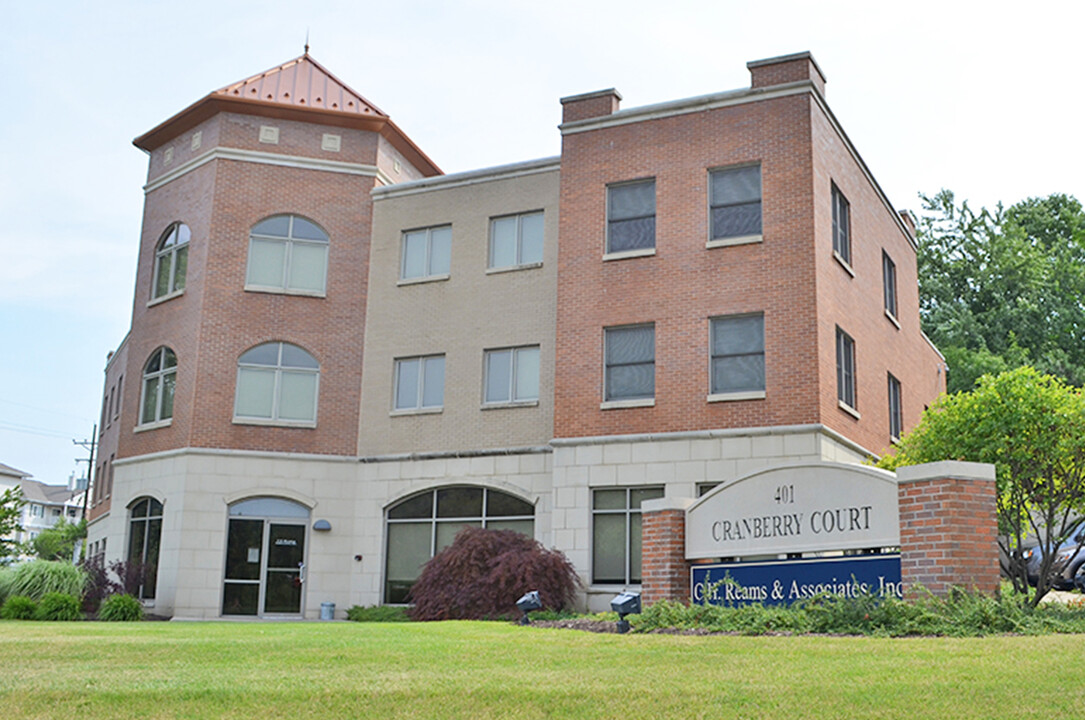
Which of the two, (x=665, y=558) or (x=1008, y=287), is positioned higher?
(x=1008, y=287)

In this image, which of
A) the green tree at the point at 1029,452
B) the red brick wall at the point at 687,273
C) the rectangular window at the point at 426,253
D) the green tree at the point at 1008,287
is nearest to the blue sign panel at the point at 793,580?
the green tree at the point at 1029,452

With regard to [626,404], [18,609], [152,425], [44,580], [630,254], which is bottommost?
[18,609]

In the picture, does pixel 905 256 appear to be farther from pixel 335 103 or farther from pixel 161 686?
pixel 161 686

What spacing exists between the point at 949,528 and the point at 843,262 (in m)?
12.2

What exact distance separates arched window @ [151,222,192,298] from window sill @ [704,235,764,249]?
41.9 feet

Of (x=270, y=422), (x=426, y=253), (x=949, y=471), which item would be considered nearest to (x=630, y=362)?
(x=426, y=253)

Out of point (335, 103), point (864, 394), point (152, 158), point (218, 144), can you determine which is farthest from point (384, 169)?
point (864, 394)

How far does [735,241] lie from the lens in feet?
74.8

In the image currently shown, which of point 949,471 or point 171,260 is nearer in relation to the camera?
point 949,471

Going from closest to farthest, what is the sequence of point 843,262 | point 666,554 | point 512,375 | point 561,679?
point 561,679 → point 666,554 → point 843,262 → point 512,375

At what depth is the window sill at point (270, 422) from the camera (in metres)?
26.2

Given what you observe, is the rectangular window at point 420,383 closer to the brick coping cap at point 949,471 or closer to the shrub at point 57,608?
the shrub at point 57,608

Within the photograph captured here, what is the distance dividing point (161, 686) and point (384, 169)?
20.7 meters

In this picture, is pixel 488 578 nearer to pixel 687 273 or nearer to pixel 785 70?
pixel 687 273
